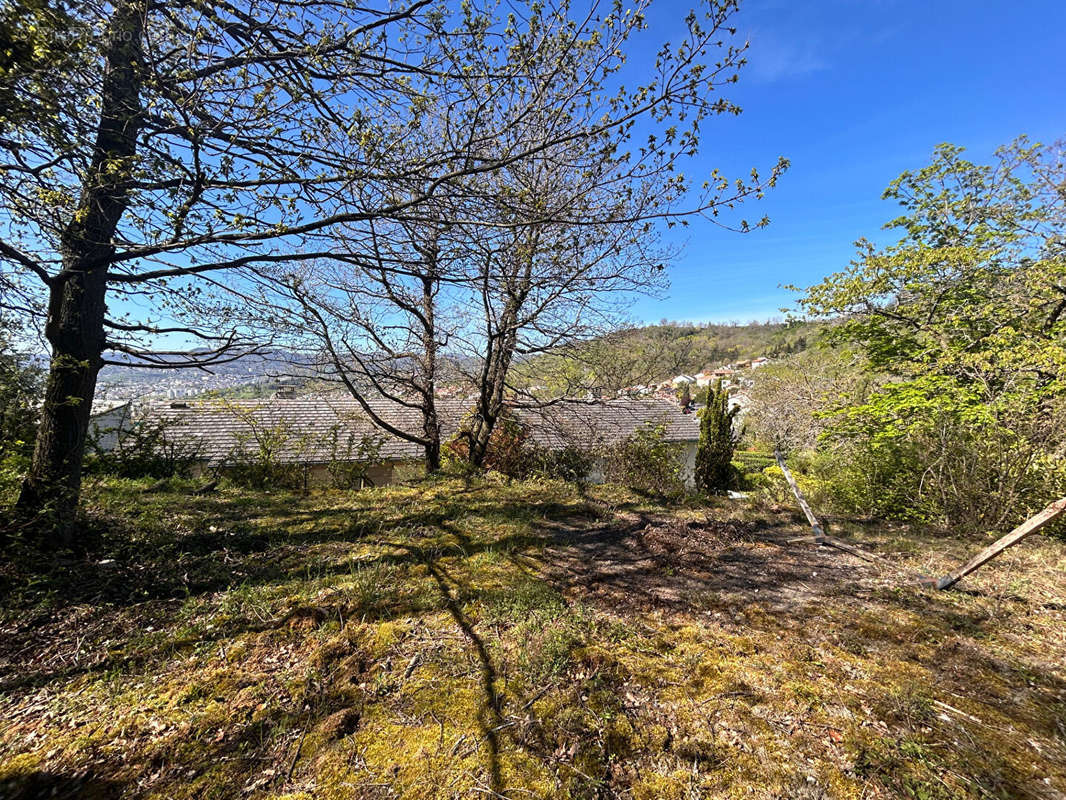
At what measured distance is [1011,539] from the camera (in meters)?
2.56

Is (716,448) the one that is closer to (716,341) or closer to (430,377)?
(430,377)

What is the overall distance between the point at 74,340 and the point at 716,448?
12946 mm

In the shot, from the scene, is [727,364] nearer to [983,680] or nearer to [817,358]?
[817,358]

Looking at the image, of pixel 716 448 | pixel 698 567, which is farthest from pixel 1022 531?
pixel 716 448

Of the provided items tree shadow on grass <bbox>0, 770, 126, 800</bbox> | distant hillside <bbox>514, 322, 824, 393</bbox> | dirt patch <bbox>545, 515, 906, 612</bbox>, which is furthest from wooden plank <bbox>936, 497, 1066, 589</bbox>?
distant hillside <bbox>514, 322, 824, 393</bbox>

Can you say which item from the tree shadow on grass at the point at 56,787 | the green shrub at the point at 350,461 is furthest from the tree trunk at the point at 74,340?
the green shrub at the point at 350,461

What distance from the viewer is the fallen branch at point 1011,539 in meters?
2.42

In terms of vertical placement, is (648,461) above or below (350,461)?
below

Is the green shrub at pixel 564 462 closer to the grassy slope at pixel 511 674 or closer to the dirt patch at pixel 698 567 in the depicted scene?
the dirt patch at pixel 698 567

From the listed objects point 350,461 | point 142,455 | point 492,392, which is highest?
point 492,392

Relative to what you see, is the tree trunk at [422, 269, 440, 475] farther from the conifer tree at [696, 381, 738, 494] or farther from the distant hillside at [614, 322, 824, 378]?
the conifer tree at [696, 381, 738, 494]

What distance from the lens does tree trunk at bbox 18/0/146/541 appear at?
8.64ft

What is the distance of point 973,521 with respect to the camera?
479 centimetres

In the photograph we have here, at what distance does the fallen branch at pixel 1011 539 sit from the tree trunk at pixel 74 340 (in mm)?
6130
